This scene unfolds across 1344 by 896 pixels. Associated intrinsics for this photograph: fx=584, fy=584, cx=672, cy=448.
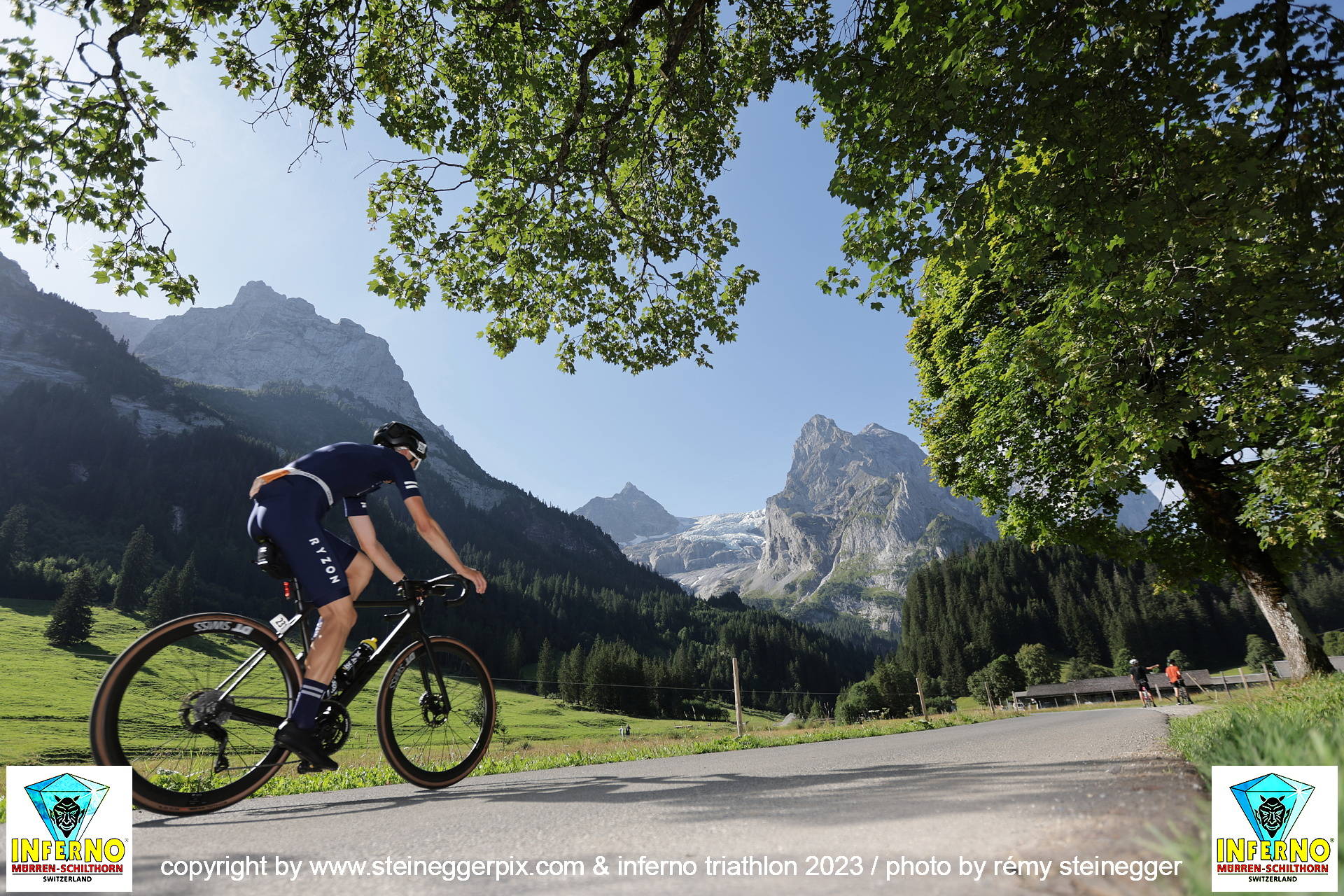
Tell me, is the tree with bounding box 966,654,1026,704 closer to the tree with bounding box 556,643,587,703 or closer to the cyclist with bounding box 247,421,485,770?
the tree with bounding box 556,643,587,703

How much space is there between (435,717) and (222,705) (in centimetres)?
154

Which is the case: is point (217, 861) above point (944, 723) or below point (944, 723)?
above

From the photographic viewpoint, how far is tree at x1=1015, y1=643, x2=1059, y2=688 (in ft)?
339

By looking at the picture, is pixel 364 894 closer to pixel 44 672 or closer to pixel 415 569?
pixel 44 672

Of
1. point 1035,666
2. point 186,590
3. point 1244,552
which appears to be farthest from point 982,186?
point 186,590

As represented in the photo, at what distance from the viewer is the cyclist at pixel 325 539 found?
368 centimetres

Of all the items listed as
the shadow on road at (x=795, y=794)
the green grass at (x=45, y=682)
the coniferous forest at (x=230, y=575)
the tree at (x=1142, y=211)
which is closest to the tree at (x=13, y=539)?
the coniferous forest at (x=230, y=575)

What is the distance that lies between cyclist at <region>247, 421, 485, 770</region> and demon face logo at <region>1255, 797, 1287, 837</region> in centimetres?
379

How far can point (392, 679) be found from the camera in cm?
453

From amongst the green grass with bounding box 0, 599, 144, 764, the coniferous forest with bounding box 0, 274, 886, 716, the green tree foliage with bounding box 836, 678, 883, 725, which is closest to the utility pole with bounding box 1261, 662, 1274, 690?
the green grass with bounding box 0, 599, 144, 764

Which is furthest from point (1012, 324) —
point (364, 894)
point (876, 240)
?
point (364, 894)

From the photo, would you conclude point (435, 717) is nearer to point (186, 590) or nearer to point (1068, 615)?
point (186, 590)

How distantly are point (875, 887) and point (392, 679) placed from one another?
3994 millimetres

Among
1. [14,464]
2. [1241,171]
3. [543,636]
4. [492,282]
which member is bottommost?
[543,636]
